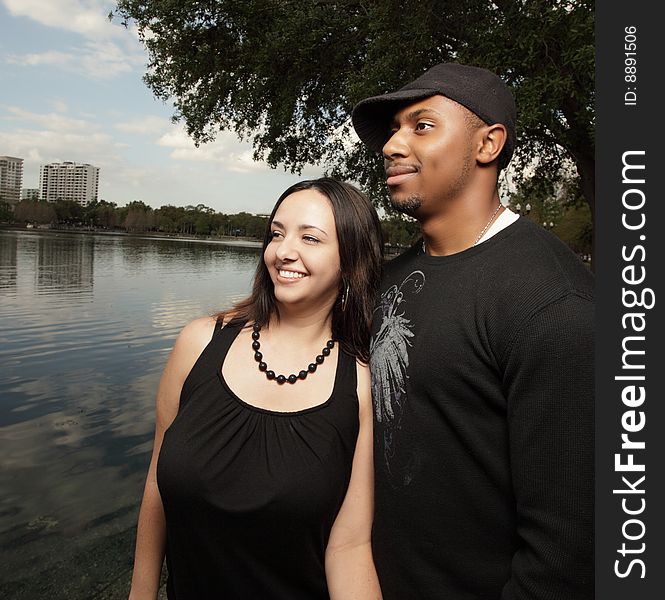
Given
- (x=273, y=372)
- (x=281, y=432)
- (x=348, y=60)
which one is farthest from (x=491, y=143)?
(x=348, y=60)

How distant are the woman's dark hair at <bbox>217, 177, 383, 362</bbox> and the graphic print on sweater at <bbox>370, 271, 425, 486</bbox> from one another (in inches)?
6.3

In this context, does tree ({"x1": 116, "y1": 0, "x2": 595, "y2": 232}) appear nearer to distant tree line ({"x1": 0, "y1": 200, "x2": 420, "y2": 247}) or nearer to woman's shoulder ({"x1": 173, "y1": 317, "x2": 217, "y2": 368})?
woman's shoulder ({"x1": 173, "y1": 317, "x2": 217, "y2": 368})

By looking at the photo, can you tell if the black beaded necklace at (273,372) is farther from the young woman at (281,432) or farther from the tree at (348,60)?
the tree at (348,60)

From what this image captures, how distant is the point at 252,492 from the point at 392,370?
0.64 m

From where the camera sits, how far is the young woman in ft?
6.61

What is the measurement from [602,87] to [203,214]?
537ft

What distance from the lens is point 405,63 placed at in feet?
28.7

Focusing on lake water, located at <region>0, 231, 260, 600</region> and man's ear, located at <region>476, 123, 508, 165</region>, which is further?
lake water, located at <region>0, 231, 260, 600</region>

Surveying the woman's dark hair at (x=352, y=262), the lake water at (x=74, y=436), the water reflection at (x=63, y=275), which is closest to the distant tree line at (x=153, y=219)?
the water reflection at (x=63, y=275)

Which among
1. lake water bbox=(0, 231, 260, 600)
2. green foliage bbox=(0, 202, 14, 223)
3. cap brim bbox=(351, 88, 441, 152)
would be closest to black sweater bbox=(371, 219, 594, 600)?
cap brim bbox=(351, 88, 441, 152)

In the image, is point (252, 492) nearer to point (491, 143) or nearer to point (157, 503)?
point (157, 503)

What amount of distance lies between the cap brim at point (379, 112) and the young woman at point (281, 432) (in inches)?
9.5

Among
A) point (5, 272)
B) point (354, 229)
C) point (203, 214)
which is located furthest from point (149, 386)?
point (203, 214)

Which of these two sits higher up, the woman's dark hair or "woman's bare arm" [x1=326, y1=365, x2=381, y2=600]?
the woman's dark hair
